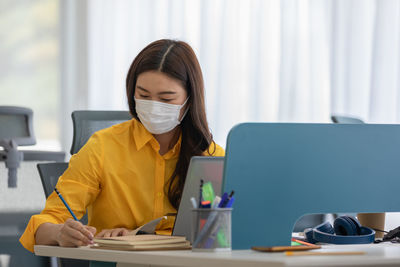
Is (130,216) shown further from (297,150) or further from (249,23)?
(249,23)

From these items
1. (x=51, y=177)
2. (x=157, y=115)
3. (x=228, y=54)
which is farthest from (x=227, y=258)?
(x=228, y=54)

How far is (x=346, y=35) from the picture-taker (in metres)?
3.65

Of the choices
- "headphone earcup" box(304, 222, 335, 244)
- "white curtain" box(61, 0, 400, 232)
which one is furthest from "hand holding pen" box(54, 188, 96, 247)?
"white curtain" box(61, 0, 400, 232)

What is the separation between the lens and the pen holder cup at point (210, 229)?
43.4 inches

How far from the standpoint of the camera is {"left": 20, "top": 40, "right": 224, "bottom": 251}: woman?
157cm

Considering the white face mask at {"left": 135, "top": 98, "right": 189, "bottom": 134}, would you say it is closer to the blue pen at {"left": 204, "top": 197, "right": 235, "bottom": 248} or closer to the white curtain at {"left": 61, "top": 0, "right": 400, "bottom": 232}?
the blue pen at {"left": 204, "top": 197, "right": 235, "bottom": 248}

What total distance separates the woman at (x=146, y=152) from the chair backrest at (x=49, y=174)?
224 mm

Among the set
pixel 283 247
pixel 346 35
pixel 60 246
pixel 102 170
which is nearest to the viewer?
pixel 283 247

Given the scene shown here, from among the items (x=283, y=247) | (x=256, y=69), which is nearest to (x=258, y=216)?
(x=283, y=247)

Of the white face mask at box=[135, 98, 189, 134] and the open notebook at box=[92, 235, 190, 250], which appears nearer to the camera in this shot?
the open notebook at box=[92, 235, 190, 250]

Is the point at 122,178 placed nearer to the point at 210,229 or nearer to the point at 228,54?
the point at 210,229

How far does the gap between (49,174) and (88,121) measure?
33cm

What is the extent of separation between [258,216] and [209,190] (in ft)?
0.38

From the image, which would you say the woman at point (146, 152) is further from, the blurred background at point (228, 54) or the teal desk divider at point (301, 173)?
the blurred background at point (228, 54)
